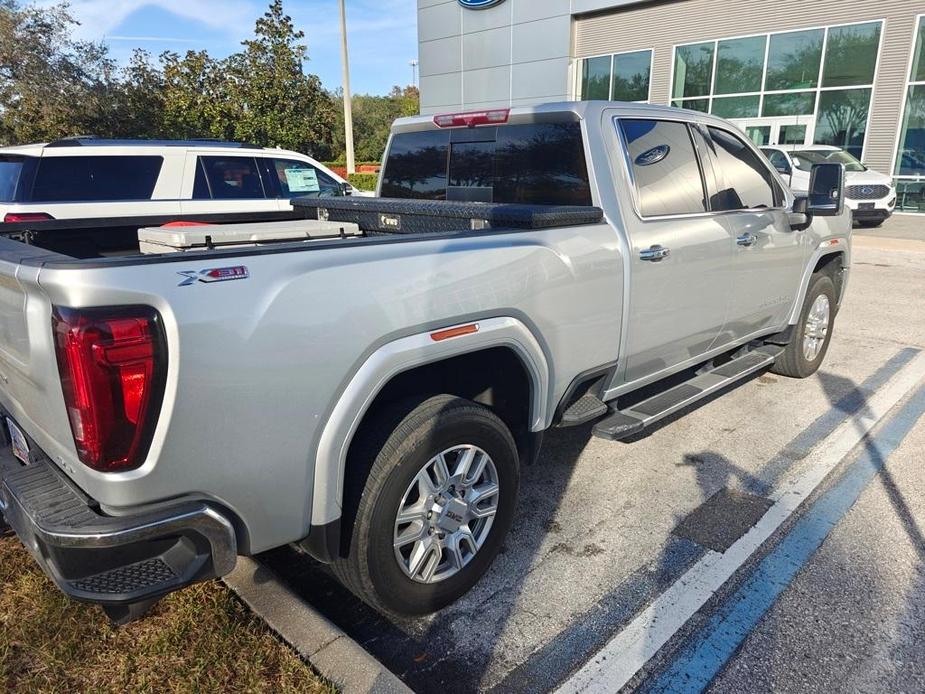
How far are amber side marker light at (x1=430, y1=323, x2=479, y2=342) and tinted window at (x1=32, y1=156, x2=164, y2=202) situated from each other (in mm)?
6380

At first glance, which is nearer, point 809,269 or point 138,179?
point 809,269

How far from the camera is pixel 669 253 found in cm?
358

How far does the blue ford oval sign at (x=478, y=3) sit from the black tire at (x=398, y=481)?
24.6 metres

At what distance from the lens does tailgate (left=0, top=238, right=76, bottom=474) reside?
6.26 feet

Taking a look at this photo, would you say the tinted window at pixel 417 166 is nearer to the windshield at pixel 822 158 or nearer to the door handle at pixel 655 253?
the door handle at pixel 655 253

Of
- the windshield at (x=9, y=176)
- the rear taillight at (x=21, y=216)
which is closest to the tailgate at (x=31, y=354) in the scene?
the rear taillight at (x=21, y=216)

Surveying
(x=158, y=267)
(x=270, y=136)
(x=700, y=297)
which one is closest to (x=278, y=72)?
(x=270, y=136)

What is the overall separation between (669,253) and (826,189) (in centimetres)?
167

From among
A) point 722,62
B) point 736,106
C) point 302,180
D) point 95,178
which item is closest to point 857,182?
point 736,106

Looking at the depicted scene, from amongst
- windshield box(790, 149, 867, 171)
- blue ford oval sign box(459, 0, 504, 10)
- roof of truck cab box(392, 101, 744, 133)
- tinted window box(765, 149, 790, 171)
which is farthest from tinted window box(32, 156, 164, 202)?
blue ford oval sign box(459, 0, 504, 10)

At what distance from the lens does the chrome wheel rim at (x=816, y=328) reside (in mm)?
5448

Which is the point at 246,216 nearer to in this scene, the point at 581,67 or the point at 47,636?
the point at 47,636

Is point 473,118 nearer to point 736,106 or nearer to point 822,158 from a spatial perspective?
point 822,158

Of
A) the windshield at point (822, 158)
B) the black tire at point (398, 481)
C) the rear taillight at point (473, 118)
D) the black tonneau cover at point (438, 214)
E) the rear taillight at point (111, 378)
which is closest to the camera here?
the rear taillight at point (111, 378)
